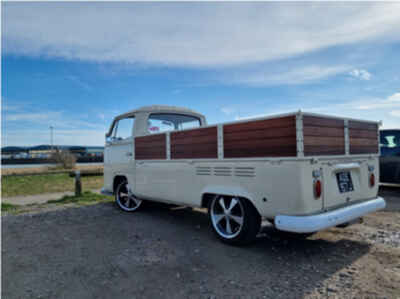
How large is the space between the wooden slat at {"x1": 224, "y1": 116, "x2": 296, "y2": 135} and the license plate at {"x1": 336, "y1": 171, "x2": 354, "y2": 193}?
1135 millimetres

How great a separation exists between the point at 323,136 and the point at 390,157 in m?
6.13

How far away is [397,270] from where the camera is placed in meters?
3.18

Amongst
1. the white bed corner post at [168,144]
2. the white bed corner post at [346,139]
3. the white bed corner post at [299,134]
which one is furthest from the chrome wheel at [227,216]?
the white bed corner post at [346,139]

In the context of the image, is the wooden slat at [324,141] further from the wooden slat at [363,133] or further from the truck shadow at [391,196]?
the truck shadow at [391,196]

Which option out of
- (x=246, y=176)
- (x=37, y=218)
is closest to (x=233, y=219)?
(x=246, y=176)

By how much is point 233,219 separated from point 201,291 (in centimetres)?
136

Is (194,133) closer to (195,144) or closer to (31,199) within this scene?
(195,144)

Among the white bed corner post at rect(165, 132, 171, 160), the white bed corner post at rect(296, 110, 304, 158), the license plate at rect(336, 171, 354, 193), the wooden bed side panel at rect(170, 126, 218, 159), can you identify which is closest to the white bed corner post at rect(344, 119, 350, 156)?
the license plate at rect(336, 171, 354, 193)

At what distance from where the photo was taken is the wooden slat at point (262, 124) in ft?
10.6

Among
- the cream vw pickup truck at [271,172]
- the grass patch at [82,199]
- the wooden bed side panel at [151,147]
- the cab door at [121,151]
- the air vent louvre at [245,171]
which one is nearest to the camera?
the cream vw pickup truck at [271,172]

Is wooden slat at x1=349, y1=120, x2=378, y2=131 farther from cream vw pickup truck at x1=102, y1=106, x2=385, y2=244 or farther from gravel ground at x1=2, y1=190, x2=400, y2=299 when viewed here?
gravel ground at x1=2, y1=190, x2=400, y2=299

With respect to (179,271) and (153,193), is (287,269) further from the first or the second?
(153,193)

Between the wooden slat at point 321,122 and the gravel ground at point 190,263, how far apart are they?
1.66m

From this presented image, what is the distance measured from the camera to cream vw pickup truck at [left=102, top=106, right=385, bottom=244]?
10.6ft
